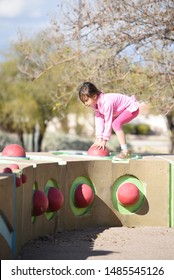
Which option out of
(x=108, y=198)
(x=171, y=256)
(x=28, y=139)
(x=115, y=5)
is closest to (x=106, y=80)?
(x=115, y=5)

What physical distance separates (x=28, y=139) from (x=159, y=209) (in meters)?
27.9

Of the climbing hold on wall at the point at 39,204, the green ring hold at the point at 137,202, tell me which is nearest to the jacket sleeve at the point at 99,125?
the green ring hold at the point at 137,202

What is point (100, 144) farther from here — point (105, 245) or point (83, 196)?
point (105, 245)

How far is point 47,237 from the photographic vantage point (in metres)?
8.71

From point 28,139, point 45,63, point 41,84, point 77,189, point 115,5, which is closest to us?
point 77,189

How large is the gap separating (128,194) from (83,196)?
2.30ft

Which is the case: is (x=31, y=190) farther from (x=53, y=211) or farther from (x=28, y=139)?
(x=28, y=139)

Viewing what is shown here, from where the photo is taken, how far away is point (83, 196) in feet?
31.1

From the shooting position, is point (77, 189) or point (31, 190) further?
point (77, 189)

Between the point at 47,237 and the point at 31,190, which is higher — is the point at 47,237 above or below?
below

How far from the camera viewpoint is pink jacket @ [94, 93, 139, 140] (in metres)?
10.3

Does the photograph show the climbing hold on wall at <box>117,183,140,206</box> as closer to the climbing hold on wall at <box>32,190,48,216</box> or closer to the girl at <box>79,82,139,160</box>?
the girl at <box>79,82,139,160</box>

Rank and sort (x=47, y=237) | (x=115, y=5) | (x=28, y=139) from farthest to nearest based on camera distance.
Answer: (x=28, y=139)
(x=115, y=5)
(x=47, y=237)

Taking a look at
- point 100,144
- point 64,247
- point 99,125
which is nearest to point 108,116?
point 99,125
